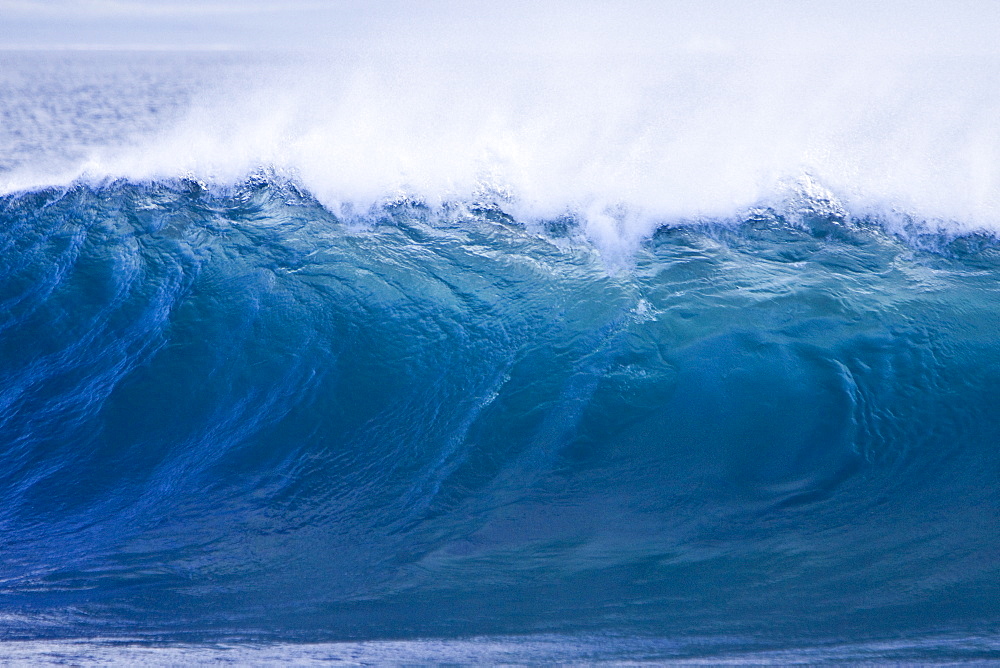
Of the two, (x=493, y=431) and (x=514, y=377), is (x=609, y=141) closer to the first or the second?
(x=514, y=377)

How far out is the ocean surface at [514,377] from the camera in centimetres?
294

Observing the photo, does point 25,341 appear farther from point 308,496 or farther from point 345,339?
point 308,496

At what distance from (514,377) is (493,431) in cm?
50

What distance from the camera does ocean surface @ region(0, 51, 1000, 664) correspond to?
294cm

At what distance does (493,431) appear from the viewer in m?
3.95

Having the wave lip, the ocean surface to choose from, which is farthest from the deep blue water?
the wave lip

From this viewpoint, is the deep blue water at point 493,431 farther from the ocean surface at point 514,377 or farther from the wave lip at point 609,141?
the wave lip at point 609,141

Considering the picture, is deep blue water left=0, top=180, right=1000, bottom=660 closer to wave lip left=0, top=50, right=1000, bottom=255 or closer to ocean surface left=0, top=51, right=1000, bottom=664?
ocean surface left=0, top=51, right=1000, bottom=664

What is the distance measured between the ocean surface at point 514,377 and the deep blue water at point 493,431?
0.02m

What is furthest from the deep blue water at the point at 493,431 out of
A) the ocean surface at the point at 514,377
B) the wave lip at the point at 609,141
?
the wave lip at the point at 609,141

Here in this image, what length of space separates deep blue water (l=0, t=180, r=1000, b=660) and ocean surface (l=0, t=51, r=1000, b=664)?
0.8 inches

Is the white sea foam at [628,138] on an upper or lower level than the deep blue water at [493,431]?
upper

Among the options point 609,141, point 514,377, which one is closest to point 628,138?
point 609,141

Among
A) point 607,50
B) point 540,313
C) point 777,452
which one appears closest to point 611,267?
point 540,313
